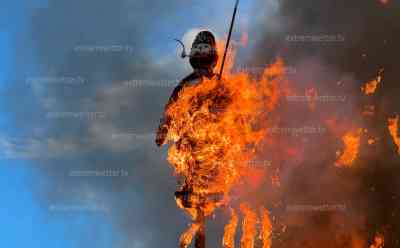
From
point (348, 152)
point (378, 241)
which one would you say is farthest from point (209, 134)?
point (378, 241)

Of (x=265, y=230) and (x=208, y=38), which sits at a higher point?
(x=208, y=38)

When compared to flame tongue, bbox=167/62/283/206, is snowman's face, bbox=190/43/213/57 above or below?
above

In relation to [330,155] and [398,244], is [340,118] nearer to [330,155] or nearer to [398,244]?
[330,155]

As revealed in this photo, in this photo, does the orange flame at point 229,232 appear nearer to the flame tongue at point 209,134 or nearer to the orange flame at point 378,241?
the flame tongue at point 209,134

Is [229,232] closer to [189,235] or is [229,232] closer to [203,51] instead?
[189,235]

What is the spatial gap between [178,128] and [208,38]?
160 inches

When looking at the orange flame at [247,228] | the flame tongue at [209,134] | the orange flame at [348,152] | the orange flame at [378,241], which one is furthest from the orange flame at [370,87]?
the flame tongue at [209,134]

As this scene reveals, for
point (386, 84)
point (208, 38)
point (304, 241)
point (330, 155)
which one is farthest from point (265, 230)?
point (386, 84)

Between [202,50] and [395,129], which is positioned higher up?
[202,50]

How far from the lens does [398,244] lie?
3406 centimetres

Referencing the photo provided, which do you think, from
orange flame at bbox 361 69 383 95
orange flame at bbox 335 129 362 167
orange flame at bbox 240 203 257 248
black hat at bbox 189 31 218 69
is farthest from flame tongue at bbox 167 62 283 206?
orange flame at bbox 361 69 383 95

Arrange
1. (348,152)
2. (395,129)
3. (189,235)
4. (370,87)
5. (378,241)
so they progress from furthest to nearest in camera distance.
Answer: (370,87) < (348,152) < (395,129) < (378,241) < (189,235)

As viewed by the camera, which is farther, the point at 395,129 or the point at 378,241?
the point at 395,129

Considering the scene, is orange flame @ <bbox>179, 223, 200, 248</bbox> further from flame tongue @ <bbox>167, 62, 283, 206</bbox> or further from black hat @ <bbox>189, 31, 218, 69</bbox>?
black hat @ <bbox>189, 31, 218, 69</bbox>
